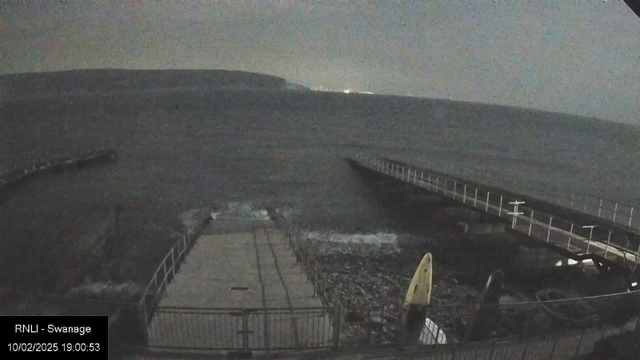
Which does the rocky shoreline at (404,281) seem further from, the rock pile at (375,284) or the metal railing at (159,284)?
the metal railing at (159,284)

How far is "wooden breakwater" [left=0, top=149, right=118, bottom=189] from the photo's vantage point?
50.4ft

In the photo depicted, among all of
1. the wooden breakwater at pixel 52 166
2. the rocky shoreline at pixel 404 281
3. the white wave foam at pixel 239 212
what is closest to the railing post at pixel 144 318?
the rocky shoreline at pixel 404 281

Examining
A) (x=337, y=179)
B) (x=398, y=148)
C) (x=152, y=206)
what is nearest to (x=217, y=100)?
(x=398, y=148)

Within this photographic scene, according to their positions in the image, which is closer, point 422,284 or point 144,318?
point 144,318

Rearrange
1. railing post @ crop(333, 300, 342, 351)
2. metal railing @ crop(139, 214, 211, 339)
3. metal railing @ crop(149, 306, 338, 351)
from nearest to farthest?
1. railing post @ crop(333, 300, 342, 351)
2. metal railing @ crop(149, 306, 338, 351)
3. metal railing @ crop(139, 214, 211, 339)

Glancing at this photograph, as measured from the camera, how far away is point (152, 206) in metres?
17.5

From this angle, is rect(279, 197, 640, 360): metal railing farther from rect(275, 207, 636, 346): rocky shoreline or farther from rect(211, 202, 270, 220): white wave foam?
rect(211, 202, 270, 220): white wave foam

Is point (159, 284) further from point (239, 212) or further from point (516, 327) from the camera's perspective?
point (239, 212)

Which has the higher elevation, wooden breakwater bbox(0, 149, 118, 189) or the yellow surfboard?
the yellow surfboard

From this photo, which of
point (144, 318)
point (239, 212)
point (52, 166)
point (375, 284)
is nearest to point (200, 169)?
point (52, 166)

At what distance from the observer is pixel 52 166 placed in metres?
20.2

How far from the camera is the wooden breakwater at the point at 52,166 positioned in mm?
15373

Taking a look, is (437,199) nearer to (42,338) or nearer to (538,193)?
(538,193)

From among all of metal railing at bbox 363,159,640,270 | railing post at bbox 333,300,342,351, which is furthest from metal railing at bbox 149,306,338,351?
metal railing at bbox 363,159,640,270
